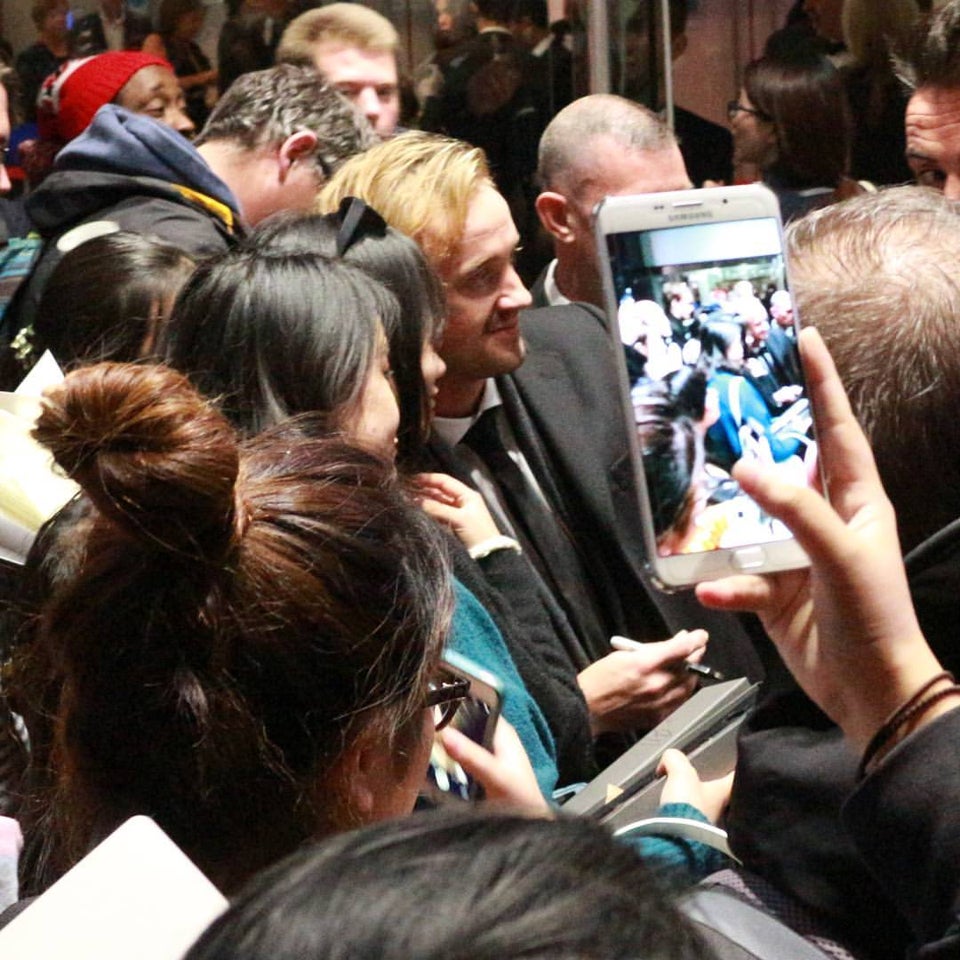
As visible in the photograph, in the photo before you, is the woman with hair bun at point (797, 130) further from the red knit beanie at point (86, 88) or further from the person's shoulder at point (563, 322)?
the red knit beanie at point (86, 88)

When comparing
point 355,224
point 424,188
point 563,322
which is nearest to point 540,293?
point 563,322

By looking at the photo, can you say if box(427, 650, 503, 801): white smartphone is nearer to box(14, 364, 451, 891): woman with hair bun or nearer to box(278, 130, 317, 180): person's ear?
box(14, 364, 451, 891): woman with hair bun

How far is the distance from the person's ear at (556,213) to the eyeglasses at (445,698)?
2411mm

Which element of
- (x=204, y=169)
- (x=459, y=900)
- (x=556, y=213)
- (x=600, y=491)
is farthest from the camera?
(x=556, y=213)

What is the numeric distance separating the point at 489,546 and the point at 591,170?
1.66m

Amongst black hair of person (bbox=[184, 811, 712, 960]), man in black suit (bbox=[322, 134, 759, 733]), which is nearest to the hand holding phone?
black hair of person (bbox=[184, 811, 712, 960])

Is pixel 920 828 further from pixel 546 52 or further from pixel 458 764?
pixel 546 52

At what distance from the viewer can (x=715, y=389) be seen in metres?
1.37

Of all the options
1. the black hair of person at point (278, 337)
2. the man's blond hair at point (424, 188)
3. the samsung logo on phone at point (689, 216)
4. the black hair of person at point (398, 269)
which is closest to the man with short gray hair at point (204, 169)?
the man's blond hair at point (424, 188)

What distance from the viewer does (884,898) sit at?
1.11 m

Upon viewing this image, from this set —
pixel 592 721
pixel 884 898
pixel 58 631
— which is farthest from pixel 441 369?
pixel 884 898

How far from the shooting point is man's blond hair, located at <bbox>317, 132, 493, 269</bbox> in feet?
8.52

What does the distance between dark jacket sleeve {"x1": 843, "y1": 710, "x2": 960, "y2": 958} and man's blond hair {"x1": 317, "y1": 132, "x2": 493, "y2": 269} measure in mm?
1723

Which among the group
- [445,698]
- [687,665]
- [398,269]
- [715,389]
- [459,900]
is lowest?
[687,665]
